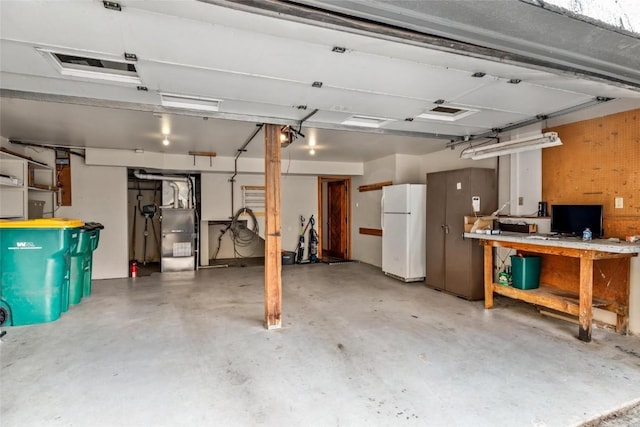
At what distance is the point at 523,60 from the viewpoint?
6.30ft

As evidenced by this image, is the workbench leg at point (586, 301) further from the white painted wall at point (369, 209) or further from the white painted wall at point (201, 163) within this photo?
the white painted wall at point (201, 163)

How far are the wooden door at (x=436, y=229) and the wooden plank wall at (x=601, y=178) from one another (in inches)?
54.2

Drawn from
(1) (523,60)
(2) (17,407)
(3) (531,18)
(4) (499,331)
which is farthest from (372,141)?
(2) (17,407)

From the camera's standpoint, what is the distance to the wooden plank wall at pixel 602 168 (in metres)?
3.55

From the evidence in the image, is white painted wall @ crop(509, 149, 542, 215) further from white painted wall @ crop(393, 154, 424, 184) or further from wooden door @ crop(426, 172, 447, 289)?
white painted wall @ crop(393, 154, 424, 184)

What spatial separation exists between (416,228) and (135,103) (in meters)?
4.57

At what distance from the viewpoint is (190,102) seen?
3.34 metres

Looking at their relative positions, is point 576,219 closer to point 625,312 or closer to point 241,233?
point 625,312

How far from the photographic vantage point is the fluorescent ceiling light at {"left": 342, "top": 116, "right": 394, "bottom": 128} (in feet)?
12.9

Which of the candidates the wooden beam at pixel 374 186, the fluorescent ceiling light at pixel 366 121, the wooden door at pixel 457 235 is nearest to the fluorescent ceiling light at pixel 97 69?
the fluorescent ceiling light at pixel 366 121

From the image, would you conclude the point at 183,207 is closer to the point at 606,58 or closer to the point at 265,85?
the point at 265,85

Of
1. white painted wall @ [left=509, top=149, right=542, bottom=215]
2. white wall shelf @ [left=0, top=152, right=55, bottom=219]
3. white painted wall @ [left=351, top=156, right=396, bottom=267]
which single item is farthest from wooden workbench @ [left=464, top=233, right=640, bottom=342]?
white wall shelf @ [left=0, top=152, right=55, bottom=219]

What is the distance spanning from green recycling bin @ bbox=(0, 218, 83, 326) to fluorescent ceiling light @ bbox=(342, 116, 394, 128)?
3.56 metres

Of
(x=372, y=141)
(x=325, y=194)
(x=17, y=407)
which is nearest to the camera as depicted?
(x=17, y=407)
